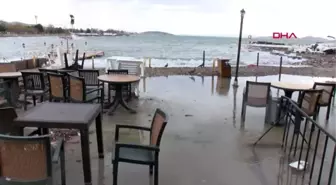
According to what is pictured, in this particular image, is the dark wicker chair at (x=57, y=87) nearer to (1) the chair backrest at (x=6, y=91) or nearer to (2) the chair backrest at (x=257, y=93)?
(1) the chair backrest at (x=6, y=91)

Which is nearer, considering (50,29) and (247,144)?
(247,144)

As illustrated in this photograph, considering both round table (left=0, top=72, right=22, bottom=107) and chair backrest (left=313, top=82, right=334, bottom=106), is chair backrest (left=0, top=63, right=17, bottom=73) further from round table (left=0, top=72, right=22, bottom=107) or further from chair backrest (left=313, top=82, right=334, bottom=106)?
chair backrest (left=313, top=82, right=334, bottom=106)

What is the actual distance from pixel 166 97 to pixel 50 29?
83.8 metres

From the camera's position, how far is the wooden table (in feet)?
8.59

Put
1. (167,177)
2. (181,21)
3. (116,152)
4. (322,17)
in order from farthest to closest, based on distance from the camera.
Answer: (181,21), (322,17), (167,177), (116,152)

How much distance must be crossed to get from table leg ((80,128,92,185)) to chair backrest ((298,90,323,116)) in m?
3.10

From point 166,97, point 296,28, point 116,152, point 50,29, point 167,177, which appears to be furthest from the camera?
point 50,29

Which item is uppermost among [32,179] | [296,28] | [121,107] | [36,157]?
[296,28]

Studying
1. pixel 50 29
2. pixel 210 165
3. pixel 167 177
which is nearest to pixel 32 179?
pixel 167 177

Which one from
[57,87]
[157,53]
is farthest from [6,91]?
[157,53]

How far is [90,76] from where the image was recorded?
619 centimetres

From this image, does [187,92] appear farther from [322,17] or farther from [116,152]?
[322,17]

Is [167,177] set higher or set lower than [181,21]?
lower

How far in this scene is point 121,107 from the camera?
6.21m
